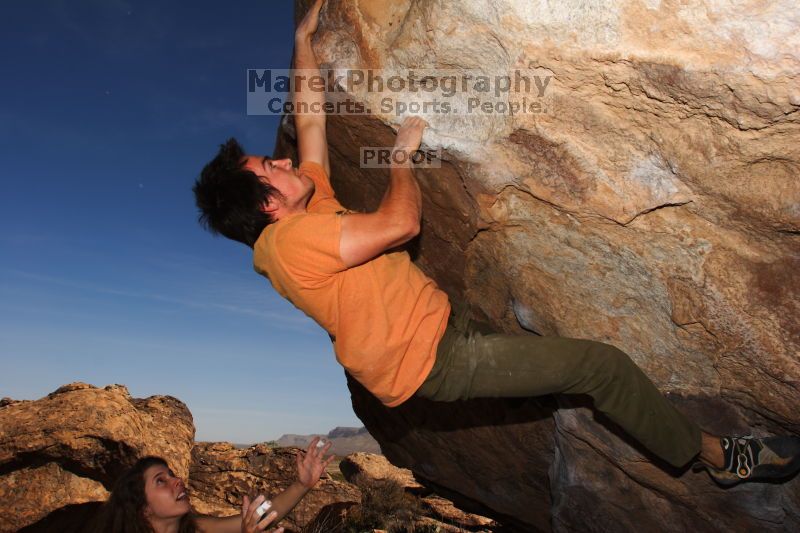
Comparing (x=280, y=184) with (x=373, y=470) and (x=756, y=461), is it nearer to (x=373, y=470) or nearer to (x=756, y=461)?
(x=756, y=461)

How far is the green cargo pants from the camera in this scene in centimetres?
279

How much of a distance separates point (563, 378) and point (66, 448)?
18.0ft

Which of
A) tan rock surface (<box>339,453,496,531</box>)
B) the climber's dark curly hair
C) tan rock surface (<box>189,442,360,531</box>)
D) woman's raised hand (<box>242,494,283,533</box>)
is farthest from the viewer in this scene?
tan rock surface (<box>339,453,496,531</box>)

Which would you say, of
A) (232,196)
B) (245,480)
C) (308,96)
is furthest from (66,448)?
(308,96)

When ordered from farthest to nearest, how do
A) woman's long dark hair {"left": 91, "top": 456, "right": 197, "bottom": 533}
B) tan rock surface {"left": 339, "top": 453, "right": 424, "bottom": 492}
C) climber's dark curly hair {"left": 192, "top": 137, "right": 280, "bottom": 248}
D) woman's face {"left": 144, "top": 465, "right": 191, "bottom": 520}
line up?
tan rock surface {"left": 339, "top": 453, "right": 424, "bottom": 492} < woman's face {"left": 144, "top": 465, "right": 191, "bottom": 520} < woman's long dark hair {"left": 91, "top": 456, "right": 197, "bottom": 533} < climber's dark curly hair {"left": 192, "top": 137, "right": 280, "bottom": 248}

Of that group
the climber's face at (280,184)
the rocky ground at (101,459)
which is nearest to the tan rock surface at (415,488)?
the rocky ground at (101,459)

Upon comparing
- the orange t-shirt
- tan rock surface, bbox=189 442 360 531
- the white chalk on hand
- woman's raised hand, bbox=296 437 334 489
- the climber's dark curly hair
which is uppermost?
the climber's dark curly hair

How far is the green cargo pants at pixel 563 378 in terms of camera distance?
9.14 feet

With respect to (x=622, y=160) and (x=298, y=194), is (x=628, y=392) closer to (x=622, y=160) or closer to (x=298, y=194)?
(x=622, y=160)

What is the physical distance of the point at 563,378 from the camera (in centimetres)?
279

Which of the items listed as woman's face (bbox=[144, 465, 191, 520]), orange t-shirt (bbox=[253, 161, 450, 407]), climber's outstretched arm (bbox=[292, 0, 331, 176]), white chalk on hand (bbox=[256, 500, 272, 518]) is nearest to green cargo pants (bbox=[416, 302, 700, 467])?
orange t-shirt (bbox=[253, 161, 450, 407])

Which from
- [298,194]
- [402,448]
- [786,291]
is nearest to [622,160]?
[786,291]

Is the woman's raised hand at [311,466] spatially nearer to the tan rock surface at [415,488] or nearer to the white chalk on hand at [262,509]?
the white chalk on hand at [262,509]

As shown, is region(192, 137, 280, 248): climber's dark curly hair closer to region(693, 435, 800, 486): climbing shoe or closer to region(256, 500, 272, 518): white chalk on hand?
region(256, 500, 272, 518): white chalk on hand
